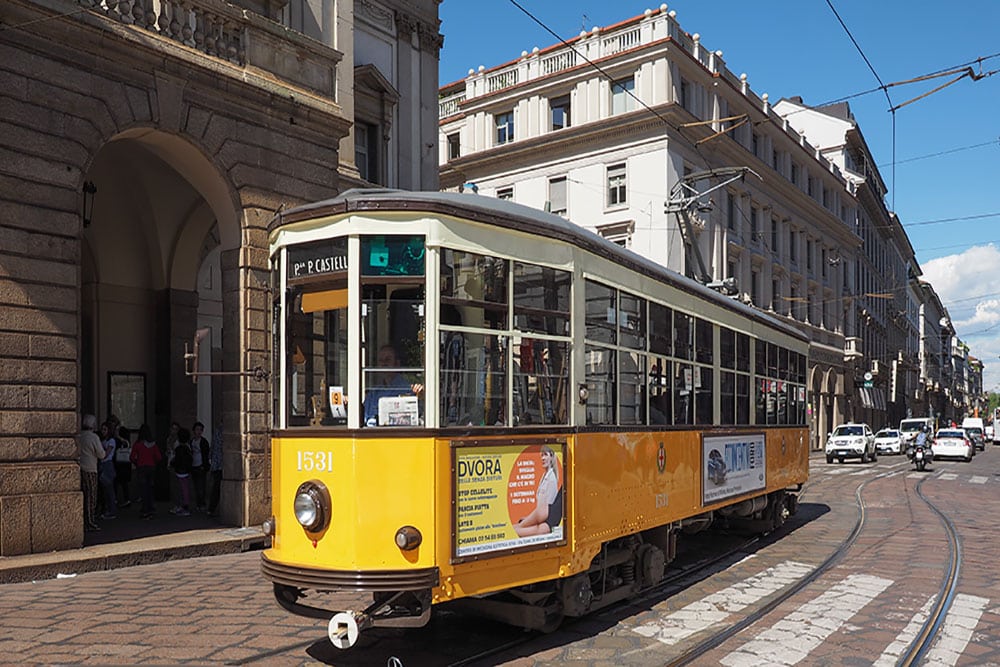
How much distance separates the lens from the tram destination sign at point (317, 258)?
6094 mm

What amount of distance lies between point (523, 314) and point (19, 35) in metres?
Answer: 7.22

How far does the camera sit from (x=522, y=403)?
A: 255 inches

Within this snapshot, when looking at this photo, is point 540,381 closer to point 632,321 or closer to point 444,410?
point 444,410

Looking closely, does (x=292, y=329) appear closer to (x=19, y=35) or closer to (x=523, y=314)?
(x=523, y=314)

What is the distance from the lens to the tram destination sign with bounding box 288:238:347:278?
6.09m

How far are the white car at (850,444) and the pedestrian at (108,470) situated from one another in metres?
28.7

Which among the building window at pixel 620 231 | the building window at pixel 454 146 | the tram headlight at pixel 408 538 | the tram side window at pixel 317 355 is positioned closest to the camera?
the tram headlight at pixel 408 538

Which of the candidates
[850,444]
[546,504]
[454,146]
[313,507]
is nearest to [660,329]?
[546,504]

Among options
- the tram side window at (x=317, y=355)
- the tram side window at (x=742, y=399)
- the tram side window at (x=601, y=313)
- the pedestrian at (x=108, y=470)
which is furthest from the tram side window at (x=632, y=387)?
the pedestrian at (x=108, y=470)

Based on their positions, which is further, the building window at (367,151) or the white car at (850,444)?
the white car at (850,444)

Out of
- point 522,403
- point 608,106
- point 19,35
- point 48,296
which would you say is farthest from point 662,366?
point 608,106

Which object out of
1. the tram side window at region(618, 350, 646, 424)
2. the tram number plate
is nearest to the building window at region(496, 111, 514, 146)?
the tram side window at region(618, 350, 646, 424)

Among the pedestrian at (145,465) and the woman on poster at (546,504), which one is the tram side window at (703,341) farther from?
the pedestrian at (145,465)

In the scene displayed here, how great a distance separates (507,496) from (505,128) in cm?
3143
